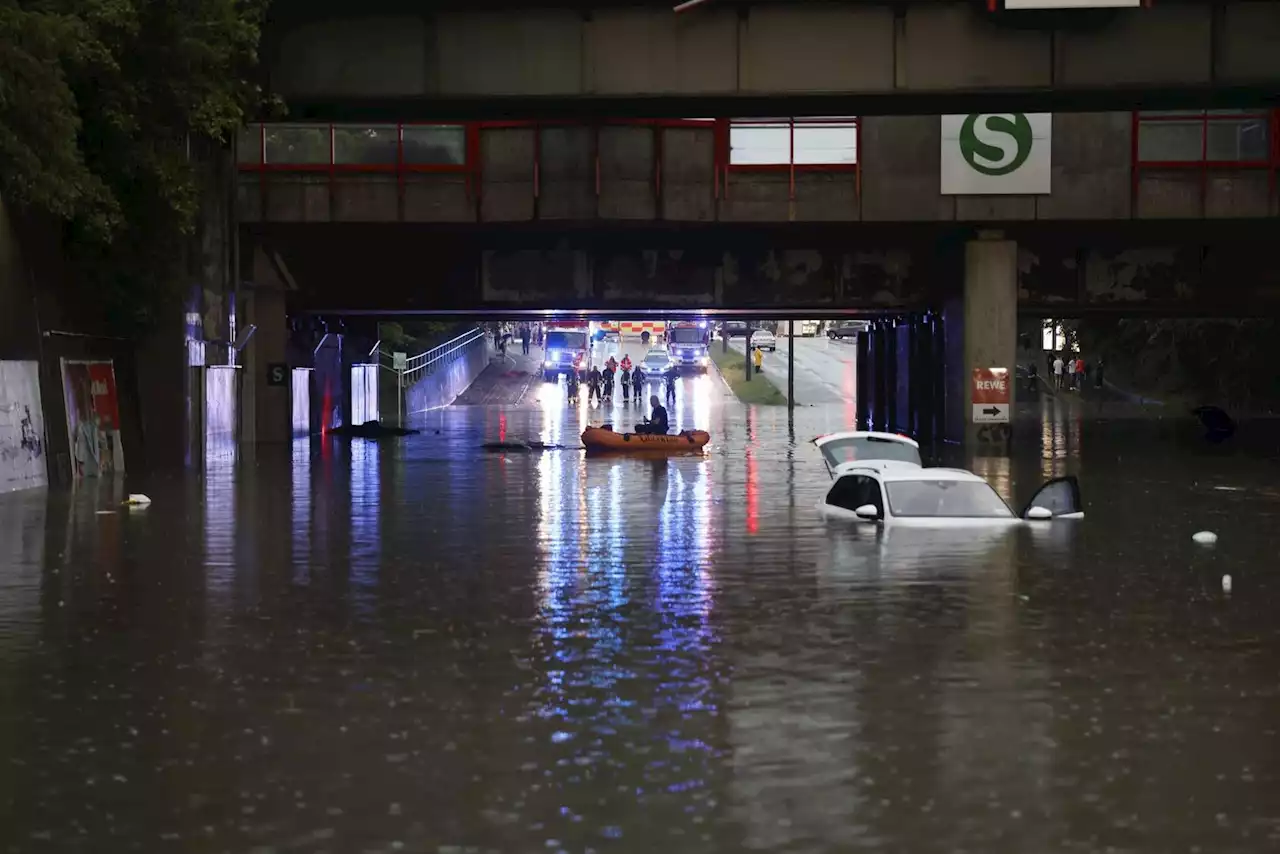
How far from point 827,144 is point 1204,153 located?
28.8 ft

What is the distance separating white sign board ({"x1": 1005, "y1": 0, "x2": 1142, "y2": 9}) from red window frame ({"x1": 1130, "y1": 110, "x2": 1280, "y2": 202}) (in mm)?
15855

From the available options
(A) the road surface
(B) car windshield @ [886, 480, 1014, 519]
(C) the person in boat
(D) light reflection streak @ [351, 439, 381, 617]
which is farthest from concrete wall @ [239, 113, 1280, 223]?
(A) the road surface

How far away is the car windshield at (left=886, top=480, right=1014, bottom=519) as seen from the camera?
983 inches

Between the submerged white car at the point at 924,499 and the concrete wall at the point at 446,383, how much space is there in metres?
58.9

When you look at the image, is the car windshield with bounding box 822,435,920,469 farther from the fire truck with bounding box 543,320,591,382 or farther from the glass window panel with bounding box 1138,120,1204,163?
the fire truck with bounding box 543,320,591,382

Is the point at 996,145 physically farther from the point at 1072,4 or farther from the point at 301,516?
the point at 301,516

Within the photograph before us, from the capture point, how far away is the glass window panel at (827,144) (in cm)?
4762

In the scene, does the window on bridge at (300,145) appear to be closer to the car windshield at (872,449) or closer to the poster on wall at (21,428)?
the poster on wall at (21,428)

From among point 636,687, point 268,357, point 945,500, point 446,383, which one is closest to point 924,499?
point 945,500

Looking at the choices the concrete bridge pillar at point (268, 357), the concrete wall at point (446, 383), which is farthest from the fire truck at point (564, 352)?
the concrete bridge pillar at point (268, 357)

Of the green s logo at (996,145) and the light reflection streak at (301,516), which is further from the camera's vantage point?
the green s logo at (996,145)

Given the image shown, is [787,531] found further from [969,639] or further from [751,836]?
[751,836]

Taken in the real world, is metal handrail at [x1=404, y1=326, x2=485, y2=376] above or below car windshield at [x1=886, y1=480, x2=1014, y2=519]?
above

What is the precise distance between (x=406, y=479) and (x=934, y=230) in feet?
57.4
